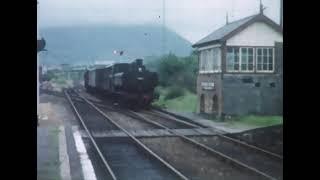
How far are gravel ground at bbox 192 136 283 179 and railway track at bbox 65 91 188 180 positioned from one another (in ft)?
1.46

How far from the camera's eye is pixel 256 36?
4.84 metres

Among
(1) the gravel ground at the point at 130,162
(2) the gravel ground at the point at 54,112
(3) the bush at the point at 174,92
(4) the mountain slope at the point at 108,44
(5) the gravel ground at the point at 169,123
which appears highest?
(4) the mountain slope at the point at 108,44

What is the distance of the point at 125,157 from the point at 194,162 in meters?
0.67

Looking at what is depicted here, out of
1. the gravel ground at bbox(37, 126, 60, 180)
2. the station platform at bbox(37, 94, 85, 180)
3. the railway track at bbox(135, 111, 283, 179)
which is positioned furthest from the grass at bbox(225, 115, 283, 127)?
the gravel ground at bbox(37, 126, 60, 180)

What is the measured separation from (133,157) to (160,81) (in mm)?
814

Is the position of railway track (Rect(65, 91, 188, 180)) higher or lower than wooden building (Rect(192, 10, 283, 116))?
lower

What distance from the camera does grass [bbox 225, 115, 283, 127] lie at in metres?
4.63

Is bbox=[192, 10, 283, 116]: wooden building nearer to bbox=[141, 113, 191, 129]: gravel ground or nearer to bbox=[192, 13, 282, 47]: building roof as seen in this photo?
bbox=[192, 13, 282, 47]: building roof

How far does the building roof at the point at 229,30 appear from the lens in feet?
16.0

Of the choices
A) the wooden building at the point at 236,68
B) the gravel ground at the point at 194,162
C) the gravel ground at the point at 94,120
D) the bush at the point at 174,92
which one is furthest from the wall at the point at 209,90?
the gravel ground at the point at 94,120

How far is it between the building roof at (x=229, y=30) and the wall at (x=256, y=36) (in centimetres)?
4

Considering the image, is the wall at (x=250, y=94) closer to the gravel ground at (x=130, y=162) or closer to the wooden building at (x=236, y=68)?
the wooden building at (x=236, y=68)
